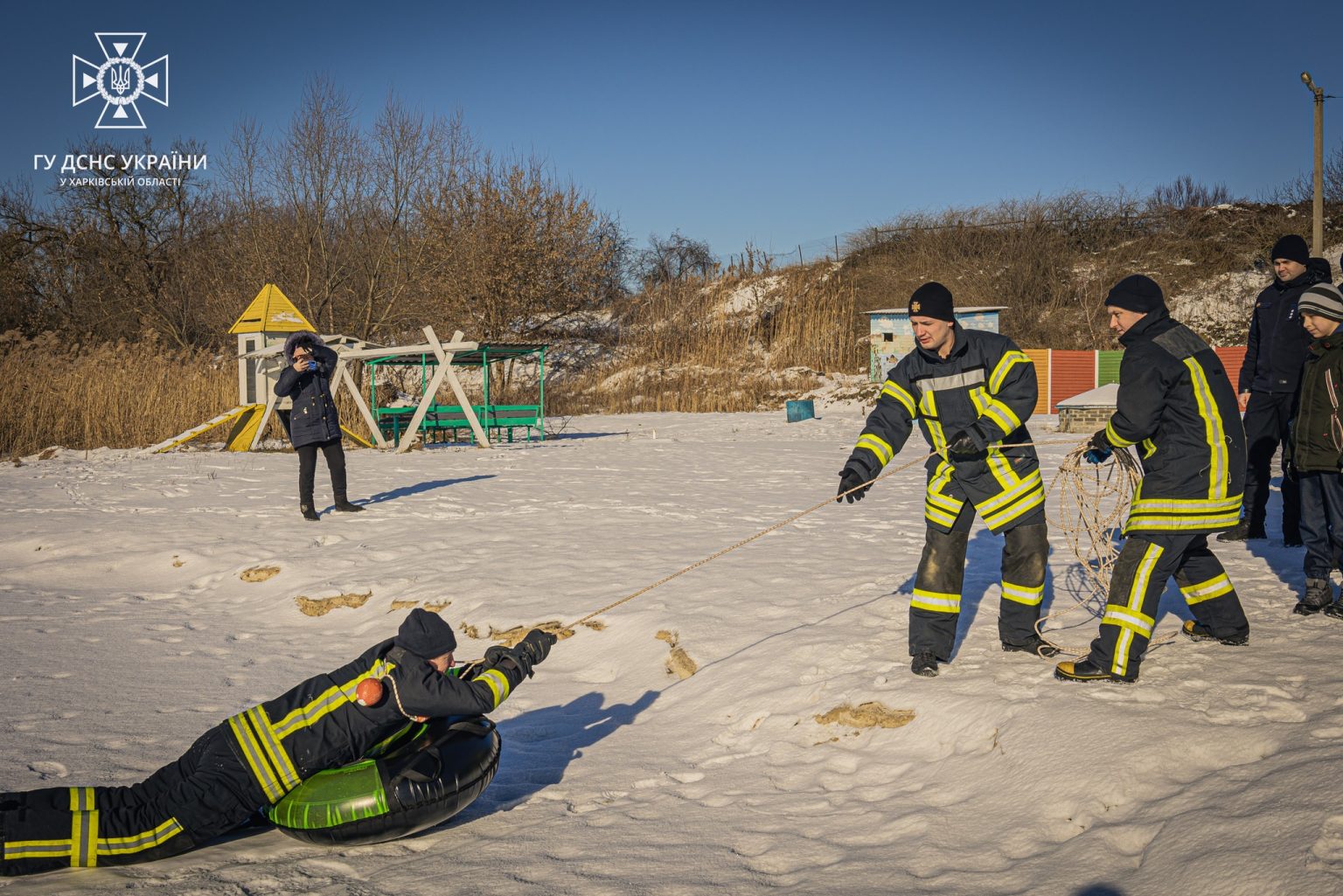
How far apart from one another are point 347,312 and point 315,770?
26659 mm

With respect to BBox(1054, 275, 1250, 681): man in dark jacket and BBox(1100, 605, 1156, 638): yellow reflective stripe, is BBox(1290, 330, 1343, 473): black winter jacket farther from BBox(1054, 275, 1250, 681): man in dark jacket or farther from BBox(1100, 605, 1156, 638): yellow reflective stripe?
BBox(1100, 605, 1156, 638): yellow reflective stripe

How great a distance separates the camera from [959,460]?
5453mm

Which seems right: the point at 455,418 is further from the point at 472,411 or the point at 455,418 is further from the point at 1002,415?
the point at 1002,415

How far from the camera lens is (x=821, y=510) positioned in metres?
11.1

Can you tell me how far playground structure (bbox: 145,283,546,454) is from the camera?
1770 centimetres

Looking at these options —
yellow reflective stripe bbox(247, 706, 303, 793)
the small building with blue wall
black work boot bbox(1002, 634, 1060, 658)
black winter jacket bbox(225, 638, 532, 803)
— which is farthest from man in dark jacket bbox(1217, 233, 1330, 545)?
the small building with blue wall

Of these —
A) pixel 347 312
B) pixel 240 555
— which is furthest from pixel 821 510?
pixel 347 312

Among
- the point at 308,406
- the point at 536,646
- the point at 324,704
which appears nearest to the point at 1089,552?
the point at 536,646

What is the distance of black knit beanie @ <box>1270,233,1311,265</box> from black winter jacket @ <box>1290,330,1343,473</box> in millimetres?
1549

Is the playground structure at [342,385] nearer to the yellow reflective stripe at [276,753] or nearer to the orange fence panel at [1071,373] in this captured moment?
the yellow reflective stripe at [276,753]

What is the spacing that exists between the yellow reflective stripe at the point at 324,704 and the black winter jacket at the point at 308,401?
705cm

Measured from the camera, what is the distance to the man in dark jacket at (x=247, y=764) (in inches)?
155

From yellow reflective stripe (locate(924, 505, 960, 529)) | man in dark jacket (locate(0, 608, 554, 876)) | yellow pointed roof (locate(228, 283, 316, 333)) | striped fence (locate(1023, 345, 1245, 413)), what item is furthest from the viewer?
striped fence (locate(1023, 345, 1245, 413))

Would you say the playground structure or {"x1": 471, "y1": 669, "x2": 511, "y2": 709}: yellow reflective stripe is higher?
the playground structure
